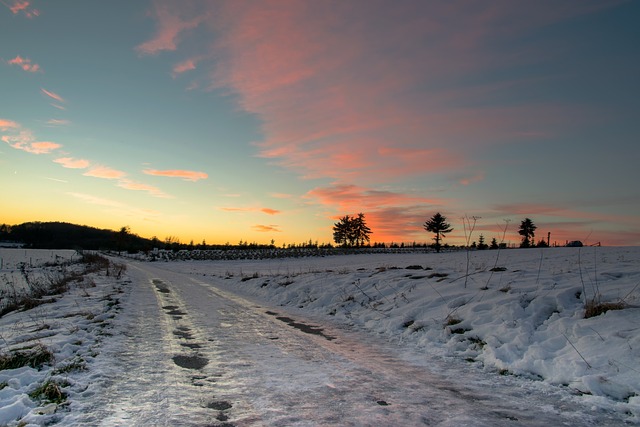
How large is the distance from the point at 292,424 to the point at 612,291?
740 centimetres

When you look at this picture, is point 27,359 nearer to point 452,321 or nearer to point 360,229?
point 452,321

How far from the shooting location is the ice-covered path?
11.7 ft

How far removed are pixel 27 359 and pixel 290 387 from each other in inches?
143

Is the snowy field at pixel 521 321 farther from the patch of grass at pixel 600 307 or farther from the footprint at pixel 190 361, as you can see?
the footprint at pixel 190 361

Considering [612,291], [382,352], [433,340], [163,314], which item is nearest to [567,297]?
[612,291]

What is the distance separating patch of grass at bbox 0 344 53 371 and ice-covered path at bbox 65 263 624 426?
638 mm

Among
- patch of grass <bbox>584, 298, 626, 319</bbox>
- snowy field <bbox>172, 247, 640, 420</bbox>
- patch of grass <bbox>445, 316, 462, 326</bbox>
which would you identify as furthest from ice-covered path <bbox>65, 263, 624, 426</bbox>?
patch of grass <bbox>584, 298, 626, 319</bbox>

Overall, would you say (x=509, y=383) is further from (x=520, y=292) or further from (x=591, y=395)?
(x=520, y=292)

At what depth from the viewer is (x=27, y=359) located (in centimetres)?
493

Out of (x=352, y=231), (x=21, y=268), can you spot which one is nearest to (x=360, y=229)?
(x=352, y=231)

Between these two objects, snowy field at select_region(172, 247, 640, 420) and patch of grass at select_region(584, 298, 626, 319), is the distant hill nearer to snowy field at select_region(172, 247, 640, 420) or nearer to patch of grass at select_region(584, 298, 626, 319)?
snowy field at select_region(172, 247, 640, 420)

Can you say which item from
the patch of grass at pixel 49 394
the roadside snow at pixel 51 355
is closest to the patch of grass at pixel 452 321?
the roadside snow at pixel 51 355

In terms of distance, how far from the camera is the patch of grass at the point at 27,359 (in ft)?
15.6

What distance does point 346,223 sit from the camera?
299 ft
